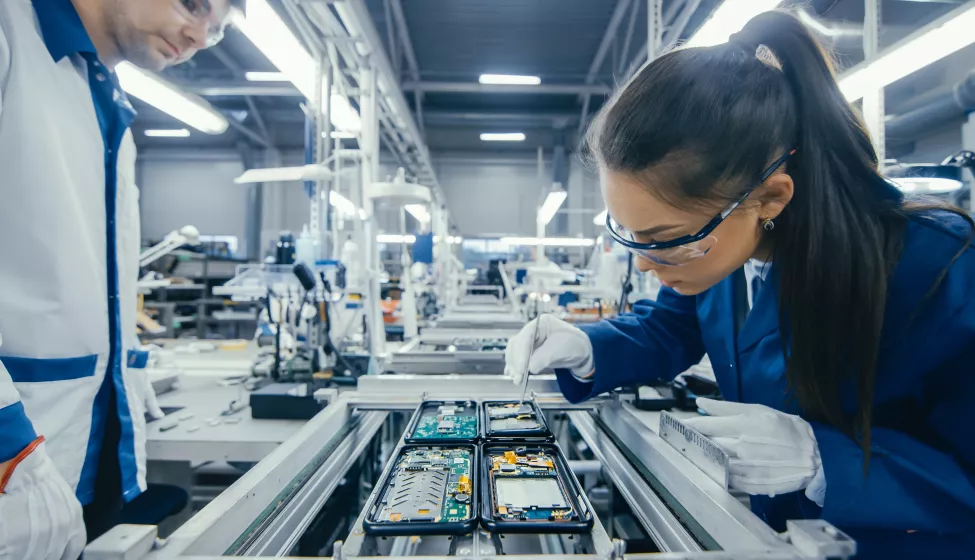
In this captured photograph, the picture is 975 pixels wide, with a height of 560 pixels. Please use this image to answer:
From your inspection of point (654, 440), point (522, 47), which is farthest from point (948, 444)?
point (522, 47)

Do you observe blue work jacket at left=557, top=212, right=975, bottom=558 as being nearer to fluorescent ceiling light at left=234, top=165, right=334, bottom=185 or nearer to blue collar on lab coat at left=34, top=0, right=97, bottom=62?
blue collar on lab coat at left=34, top=0, right=97, bottom=62

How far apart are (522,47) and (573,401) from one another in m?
6.24

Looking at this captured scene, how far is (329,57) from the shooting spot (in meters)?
2.33

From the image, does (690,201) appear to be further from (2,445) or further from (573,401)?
(2,445)

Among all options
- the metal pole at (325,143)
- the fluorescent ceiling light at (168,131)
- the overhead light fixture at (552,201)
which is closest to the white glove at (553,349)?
the metal pole at (325,143)

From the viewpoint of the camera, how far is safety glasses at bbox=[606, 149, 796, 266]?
728mm

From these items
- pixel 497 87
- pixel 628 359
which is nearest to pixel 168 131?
pixel 497 87

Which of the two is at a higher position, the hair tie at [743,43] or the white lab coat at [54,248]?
the hair tie at [743,43]

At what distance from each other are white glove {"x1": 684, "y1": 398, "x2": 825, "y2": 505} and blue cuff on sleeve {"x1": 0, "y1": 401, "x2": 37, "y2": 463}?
3.36 feet

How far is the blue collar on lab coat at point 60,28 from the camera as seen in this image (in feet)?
3.06

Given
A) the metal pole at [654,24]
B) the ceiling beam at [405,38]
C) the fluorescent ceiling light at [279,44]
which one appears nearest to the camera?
the fluorescent ceiling light at [279,44]

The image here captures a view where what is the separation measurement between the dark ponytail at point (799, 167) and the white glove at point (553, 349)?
1.49 feet

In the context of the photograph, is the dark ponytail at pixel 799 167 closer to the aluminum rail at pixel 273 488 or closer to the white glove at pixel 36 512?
the aluminum rail at pixel 273 488

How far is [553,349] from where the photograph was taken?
1.11 meters
